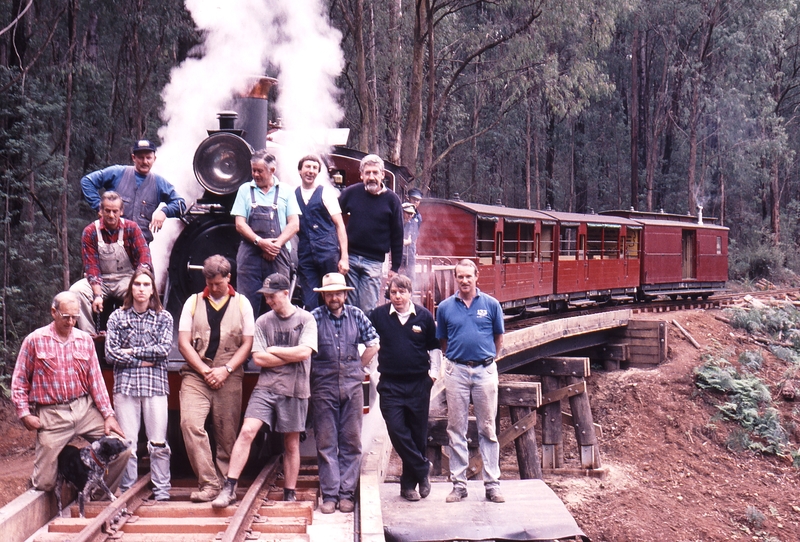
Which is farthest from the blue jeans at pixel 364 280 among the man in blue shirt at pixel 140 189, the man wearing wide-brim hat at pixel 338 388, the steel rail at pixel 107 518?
the steel rail at pixel 107 518

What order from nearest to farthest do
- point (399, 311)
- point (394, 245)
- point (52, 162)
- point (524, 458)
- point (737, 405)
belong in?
1. point (399, 311)
2. point (394, 245)
3. point (524, 458)
4. point (52, 162)
5. point (737, 405)

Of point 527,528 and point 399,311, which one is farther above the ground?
point 399,311

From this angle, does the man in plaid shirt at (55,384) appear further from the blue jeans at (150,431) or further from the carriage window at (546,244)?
the carriage window at (546,244)

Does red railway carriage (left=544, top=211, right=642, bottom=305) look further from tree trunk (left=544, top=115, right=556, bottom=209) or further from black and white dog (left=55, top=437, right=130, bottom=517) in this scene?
tree trunk (left=544, top=115, right=556, bottom=209)

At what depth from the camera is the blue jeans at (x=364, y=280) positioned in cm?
691

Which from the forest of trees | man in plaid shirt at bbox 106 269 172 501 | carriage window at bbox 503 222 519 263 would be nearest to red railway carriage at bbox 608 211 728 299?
the forest of trees

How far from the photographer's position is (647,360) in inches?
765

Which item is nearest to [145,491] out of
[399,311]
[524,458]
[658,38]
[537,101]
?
[399,311]

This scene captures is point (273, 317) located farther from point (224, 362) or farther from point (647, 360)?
point (647, 360)

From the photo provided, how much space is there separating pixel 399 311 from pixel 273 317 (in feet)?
3.19

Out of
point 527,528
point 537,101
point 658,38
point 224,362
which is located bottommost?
point 527,528

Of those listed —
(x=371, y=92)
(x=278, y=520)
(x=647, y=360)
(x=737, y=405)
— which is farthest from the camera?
(x=371, y=92)

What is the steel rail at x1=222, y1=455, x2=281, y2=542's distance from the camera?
5.02 m

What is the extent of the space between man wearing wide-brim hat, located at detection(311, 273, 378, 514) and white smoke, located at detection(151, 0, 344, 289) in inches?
91.4
